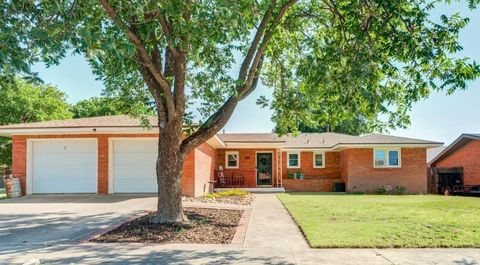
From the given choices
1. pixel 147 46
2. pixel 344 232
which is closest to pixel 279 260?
pixel 344 232

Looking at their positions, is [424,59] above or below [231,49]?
below

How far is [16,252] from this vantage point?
7.93 metres

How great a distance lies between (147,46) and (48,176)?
38.7 feet

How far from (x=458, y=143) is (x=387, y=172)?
5.80 metres

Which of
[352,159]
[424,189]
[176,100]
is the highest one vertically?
[176,100]

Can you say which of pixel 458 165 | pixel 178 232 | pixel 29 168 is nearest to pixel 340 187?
pixel 458 165

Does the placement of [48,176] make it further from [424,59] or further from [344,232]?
[424,59]

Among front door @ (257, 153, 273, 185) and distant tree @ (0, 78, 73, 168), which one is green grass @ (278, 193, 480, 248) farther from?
distant tree @ (0, 78, 73, 168)

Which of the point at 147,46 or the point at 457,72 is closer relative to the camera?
the point at 457,72

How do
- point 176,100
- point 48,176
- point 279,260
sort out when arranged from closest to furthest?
point 279,260
point 176,100
point 48,176

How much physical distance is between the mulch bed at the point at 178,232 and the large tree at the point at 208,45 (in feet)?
1.71

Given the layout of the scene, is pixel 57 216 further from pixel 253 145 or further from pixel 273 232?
pixel 253 145

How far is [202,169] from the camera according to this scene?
70.5 ft

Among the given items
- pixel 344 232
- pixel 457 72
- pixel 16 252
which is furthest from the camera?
pixel 344 232
